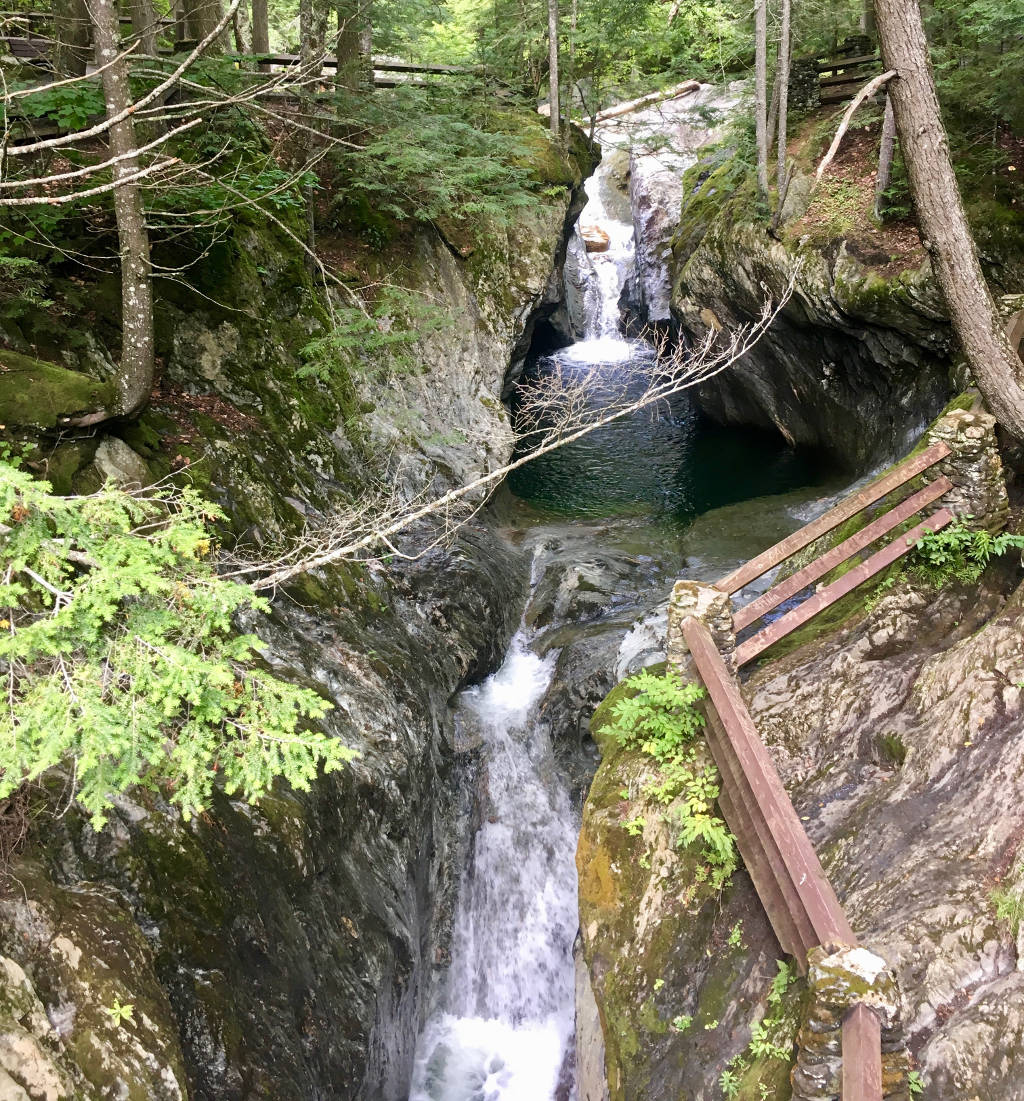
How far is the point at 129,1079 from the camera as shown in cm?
382

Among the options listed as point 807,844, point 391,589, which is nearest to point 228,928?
point 807,844

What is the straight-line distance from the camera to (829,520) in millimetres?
6277

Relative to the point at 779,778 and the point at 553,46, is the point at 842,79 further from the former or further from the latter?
the point at 779,778

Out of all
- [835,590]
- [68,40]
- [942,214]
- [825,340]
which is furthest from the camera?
[825,340]

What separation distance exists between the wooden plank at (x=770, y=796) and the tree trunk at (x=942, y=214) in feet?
13.2

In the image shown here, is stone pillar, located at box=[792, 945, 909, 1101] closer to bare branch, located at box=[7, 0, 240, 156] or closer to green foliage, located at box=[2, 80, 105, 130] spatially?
bare branch, located at box=[7, 0, 240, 156]

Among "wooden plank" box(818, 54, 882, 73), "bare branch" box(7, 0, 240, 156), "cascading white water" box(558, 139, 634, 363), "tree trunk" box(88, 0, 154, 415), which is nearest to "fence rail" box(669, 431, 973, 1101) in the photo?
"bare branch" box(7, 0, 240, 156)

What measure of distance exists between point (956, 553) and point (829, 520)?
1.32 metres

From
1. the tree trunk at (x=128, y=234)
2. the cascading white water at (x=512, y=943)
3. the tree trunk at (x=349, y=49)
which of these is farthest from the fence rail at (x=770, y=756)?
the tree trunk at (x=349, y=49)

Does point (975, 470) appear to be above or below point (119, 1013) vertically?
above

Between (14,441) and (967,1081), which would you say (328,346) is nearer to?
(14,441)

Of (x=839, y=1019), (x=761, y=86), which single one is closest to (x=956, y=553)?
(x=839, y=1019)

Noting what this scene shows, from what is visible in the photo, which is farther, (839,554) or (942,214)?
(942,214)

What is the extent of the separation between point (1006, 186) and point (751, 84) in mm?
7943
